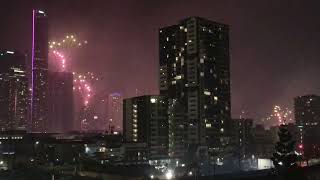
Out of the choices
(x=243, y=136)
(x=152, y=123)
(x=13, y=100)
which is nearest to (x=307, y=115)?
(x=243, y=136)

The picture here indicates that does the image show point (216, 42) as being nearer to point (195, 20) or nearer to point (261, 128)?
point (195, 20)

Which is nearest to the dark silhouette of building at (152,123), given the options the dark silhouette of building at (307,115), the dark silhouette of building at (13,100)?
the dark silhouette of building at (307,115)

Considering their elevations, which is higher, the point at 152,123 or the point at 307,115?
the point at 307,115

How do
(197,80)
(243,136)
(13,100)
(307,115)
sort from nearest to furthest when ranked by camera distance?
1. (197,80)
2. (243,136)
3. (307,115)
4. (13,100)

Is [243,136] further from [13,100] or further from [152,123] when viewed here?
[13,100]

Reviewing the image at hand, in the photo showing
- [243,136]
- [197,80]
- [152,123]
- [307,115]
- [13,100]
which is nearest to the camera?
[152,123]

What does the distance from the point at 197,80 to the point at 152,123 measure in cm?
1682

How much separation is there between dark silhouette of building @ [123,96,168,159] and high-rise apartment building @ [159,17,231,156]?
2775 mm

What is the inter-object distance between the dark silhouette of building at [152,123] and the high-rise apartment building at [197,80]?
278cm

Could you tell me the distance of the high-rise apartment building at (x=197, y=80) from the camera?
107m

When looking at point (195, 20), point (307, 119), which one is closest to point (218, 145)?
point (195, 20)

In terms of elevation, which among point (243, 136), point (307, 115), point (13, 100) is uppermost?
point (13, 100)

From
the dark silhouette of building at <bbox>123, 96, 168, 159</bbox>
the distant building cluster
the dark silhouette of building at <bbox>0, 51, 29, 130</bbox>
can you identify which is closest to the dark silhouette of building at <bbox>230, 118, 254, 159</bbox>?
the distant building cluster

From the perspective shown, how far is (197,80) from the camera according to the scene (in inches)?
4301
